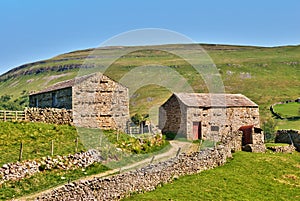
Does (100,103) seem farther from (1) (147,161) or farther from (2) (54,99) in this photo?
(1) (147,161)

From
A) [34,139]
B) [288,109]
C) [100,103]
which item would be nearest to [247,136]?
[100,103]

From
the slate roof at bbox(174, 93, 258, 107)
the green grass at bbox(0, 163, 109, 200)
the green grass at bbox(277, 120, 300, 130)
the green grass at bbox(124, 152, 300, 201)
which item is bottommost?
the green grass at bbox(124, 152, 300, 201)

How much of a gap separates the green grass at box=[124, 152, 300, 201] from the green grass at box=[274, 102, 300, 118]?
7619cm

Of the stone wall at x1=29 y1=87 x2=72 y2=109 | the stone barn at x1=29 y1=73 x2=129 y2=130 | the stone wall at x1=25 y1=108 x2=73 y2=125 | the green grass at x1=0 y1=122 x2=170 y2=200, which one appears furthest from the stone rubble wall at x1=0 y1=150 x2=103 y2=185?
the stone wall at x1=29 y1=87 x2=72 y2=109

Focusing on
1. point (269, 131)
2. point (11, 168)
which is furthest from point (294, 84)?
point (11, 168)

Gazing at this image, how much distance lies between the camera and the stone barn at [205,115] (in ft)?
161

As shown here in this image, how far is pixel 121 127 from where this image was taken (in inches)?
1954

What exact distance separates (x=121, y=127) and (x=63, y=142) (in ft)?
49.9

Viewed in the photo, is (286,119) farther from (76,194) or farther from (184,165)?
(76,194)

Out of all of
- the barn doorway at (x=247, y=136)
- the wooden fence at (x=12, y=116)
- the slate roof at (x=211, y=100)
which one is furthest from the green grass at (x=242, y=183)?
the wooden fence at (x=12, y=116)

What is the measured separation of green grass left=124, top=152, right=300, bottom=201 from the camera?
83.8ft

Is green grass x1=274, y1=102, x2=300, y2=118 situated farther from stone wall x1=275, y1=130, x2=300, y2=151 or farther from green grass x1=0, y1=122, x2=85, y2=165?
green grass x1=0, y1=122, x2=85, y2=165

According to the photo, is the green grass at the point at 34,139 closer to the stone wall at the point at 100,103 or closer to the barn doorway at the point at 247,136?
the stone wall at the point at 100,103

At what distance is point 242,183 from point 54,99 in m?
27.5
